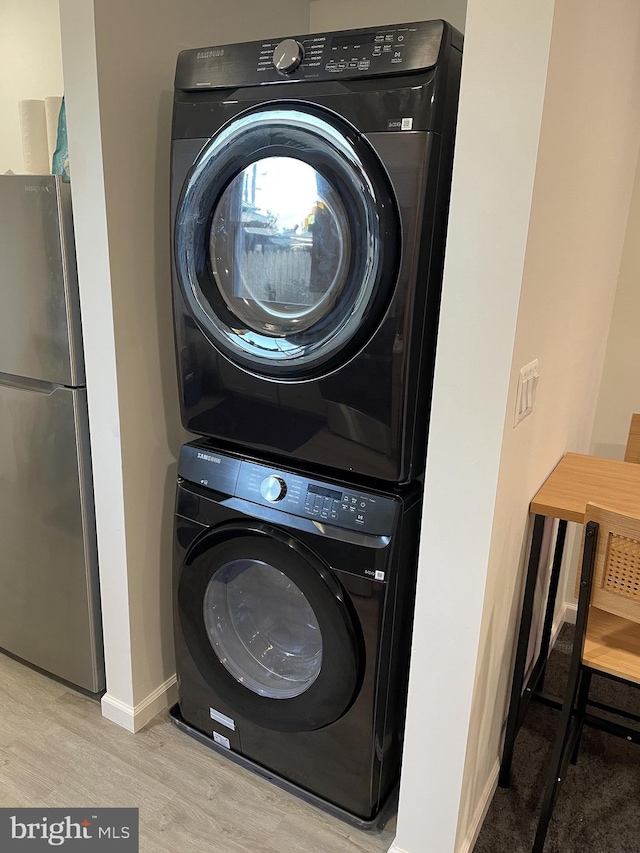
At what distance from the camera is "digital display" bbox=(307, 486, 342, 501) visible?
60.4 inches

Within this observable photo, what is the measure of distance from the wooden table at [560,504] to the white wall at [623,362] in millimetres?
504

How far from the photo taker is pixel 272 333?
4.97 feet

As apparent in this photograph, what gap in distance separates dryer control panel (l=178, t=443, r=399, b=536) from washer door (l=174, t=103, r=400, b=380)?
260 mm

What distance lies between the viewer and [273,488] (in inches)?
63.4

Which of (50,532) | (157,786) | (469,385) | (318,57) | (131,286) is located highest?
(318,57)

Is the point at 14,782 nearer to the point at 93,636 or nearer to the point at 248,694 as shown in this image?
the point at 93,636

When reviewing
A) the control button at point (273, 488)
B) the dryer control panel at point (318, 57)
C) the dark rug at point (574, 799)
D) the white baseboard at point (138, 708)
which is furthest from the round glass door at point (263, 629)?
the dryer control panel at point (318, 57)

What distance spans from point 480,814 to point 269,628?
0.72 meters

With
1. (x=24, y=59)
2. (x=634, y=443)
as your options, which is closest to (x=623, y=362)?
(x=634, y=443)

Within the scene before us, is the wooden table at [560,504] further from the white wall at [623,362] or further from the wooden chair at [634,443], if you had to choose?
the white wall at [623,362]

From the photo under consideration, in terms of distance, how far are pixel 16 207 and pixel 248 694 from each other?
56.6 inches

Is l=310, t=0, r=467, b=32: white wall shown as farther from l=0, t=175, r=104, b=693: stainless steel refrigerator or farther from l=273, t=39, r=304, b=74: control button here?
l=0, t=175, r=104, b=693: stainless steel refrigerator

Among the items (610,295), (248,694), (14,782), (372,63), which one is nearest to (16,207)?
(372,63)

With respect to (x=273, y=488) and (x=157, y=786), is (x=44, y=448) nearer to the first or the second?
(x=273, y=488)
